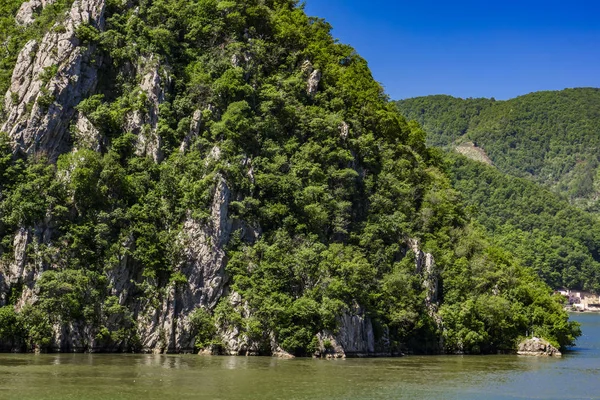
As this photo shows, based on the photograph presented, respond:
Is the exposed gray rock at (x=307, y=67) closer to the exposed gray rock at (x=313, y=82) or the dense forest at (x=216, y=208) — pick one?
the dense forest at (x=216, y=208)

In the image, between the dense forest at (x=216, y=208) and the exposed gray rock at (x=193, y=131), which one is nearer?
the dense forest at (x=216, y=208)

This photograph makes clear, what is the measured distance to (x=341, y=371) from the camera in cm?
6097

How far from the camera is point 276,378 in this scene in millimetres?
55062

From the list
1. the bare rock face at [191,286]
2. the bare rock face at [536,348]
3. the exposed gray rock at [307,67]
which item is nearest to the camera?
the bare rock face at [191,286]

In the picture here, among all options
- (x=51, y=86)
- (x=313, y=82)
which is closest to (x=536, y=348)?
(x=313, y=82)

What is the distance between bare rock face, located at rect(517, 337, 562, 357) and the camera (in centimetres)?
8575

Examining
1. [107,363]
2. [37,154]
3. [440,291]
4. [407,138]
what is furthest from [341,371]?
[407,138]

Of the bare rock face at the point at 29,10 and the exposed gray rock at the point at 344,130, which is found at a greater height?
the bare rock face at the point at 29,10

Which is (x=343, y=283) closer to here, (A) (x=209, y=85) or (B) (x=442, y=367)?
(B) (x=442, y=367)

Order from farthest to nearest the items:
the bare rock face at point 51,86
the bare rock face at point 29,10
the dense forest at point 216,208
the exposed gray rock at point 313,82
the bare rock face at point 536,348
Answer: the exposed gray rock at point 313,82, the bare rock face at point 29,10, the bare rock face at point 536,348, the bare rock face at point 51,86, the dense forest at point 216,208

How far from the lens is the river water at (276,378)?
4756cm

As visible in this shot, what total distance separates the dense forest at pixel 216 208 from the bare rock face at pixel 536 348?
5.12 ft

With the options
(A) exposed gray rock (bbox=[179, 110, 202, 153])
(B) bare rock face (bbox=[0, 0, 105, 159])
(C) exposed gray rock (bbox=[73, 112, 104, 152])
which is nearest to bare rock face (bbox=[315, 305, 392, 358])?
(A) exposed gray rock (bbox=[179, 110, 202, 153])

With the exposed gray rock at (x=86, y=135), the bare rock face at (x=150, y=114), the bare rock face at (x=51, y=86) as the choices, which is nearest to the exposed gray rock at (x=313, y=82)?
the bare rock face at (x=150, y=114)
